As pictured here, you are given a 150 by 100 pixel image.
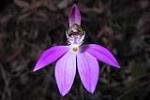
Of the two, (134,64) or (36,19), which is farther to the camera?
(36,19)

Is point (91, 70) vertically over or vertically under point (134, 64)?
over

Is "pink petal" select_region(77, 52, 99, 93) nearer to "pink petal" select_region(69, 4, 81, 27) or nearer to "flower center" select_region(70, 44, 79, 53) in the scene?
"flower center" select_region(70, 44, 79, 53)

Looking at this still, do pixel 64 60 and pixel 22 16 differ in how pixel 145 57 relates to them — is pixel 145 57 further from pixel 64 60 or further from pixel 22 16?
pixel 64 60

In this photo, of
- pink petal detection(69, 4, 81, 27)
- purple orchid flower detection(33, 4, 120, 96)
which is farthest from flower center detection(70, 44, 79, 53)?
pink petal detection(69, 4, 81, 27)

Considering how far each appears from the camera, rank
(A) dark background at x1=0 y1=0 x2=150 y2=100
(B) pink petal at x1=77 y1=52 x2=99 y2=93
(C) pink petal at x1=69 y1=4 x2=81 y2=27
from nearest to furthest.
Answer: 1. (B) pink petal at x1=77 y1=52 x2=99 y2=93
2. (C) pink petal at x1=69 y1=4 x2=81 y2=27
3. (A) dark background at x1=0 y1=0 x2=150 y2=100

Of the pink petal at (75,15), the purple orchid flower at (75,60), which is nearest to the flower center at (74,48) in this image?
the purple orchid flower at (75,60)

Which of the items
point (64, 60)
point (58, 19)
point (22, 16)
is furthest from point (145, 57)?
point (64, 60)

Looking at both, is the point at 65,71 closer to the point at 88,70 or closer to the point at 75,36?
the point at 88,70

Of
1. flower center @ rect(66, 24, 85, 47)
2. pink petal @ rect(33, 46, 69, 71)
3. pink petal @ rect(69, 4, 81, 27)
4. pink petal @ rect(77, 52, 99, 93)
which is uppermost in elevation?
pink petal @ rect(69, 4, 81, 27)
